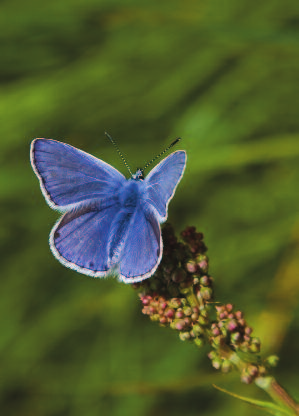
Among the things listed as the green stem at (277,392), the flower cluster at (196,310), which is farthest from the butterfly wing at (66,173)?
the green stem at (277,392)

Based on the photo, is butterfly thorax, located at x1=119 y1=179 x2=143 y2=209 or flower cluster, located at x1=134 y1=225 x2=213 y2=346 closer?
flower cluster, located at x1=134 y1=225 x2=213 y2=346

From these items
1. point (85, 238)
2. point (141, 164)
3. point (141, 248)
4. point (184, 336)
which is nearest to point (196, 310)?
point (184, 336)

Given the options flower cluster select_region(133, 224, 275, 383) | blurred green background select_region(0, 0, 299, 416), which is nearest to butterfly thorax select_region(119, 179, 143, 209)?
flower cluster select_region(133, 224, 275, 383)

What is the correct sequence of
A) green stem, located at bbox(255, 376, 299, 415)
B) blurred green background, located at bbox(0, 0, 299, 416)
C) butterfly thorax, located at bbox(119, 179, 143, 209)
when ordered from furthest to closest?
blurred green background, located at bbox(0, 0, 299, 416) < butterfly thorax, located at bbox(119, 179, 143, 209) < green stem, located at bbox(255, 376, 299, 415)

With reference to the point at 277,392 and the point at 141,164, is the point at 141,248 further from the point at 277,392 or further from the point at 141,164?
the point at 141,164

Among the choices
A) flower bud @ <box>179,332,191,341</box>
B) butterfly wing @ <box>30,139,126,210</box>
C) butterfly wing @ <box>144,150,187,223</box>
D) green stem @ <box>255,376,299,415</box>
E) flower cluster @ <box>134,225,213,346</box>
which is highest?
butterfly wing @ <box>30,139,126,210</box>

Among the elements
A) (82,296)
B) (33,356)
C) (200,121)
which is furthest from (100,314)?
(200,121)

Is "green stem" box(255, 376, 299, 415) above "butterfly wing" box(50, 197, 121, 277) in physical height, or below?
below

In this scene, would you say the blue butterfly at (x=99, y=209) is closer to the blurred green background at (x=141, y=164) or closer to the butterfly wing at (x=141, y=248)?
the butterfly wing at (x=141, y=248)

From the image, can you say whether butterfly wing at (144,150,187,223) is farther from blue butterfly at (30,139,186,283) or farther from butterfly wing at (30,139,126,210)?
butterfly wing at (30,139,126,210)
